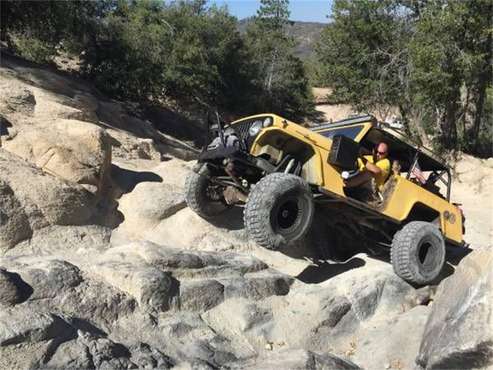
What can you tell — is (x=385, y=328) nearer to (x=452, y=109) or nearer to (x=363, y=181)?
(x=363, y=181)

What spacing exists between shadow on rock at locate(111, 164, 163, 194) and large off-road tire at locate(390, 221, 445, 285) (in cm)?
362

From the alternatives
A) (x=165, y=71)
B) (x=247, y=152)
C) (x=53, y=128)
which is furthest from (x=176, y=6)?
(x=247, y=152)

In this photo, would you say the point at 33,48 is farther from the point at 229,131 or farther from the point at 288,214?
the point at 288,214

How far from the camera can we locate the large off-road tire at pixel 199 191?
7.96m

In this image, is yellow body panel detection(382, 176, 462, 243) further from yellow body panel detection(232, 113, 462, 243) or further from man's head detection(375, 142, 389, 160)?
man's head detection(375, 142, 389, 160)

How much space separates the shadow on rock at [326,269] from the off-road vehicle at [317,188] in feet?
1.55

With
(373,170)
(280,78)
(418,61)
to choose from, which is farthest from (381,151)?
(280,78)

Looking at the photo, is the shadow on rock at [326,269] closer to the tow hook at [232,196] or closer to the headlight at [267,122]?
the tow hook at [232,196]

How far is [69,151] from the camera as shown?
814 centimetres

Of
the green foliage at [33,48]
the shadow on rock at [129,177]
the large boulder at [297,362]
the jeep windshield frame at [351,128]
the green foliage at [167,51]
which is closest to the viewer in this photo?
the large boulder at [297,362]

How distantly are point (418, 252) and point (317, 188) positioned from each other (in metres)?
1.97

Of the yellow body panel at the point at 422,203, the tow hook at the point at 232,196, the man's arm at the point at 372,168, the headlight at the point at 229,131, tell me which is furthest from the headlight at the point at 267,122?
the yellow body panel at the point at 422,203

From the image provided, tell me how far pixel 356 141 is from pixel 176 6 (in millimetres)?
24952

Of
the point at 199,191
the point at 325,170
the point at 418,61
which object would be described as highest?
the point at 418,61
